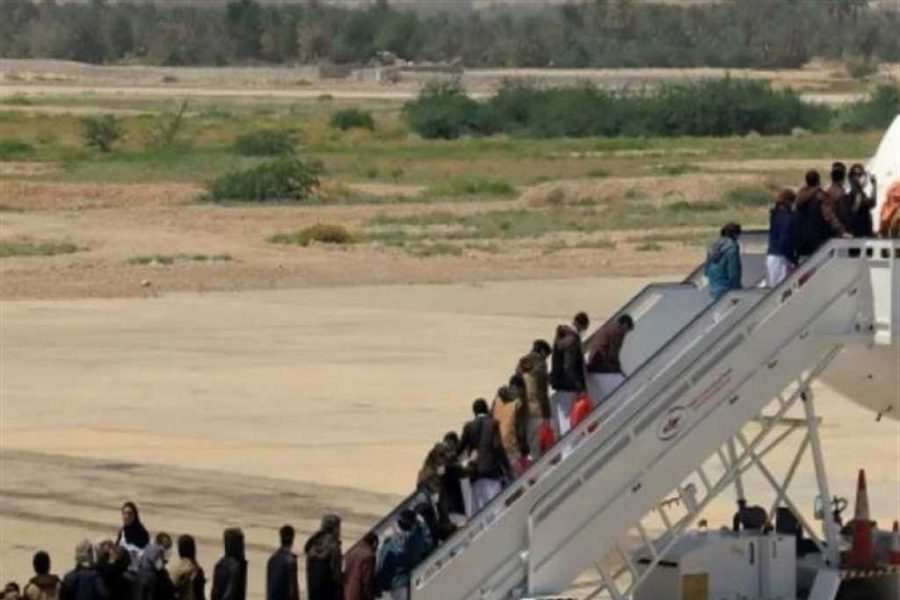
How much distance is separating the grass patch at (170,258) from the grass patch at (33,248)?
8.91 feet

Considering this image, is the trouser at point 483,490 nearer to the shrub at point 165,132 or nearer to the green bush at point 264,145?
the green bush at point 264,145

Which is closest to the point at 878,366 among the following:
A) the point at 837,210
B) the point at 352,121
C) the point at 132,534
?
the point at 837,210

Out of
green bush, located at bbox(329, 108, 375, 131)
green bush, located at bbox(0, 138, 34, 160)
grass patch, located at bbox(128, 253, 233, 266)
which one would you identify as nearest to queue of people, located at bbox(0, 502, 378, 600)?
grass patch, located at bbox(128, 253, 233, 266)

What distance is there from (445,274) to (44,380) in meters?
23.2

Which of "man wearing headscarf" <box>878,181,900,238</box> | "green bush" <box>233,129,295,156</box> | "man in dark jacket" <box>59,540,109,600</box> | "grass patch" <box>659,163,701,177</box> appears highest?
"man wearing headscarf" <box>878,181,900,238</box>

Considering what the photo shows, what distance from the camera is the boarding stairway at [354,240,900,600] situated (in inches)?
984

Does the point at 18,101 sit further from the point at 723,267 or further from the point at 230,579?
the point at 230,579

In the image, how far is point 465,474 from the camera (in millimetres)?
26781

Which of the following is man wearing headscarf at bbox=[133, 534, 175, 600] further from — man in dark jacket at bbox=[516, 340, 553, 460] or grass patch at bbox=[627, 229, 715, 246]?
grass patch at bbox=[627, 229, 715, 246]

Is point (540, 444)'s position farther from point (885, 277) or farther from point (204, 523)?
point (204, 523)

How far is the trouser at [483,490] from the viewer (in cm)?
→ 2650

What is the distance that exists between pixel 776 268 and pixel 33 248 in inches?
2206

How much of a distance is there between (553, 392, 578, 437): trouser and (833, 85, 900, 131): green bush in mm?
119228

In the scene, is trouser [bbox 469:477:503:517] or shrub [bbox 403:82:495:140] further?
shrub [bbox 403:82:495:140]
